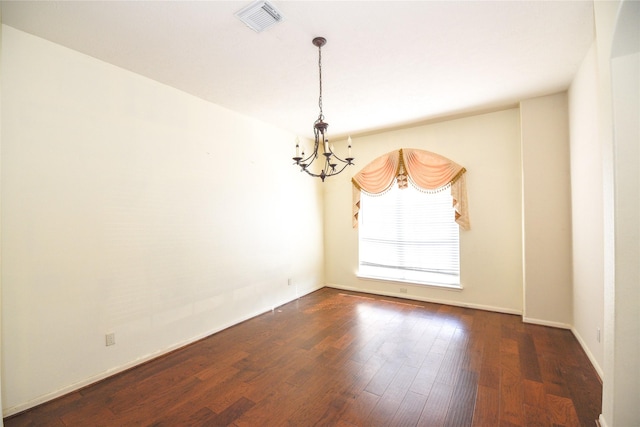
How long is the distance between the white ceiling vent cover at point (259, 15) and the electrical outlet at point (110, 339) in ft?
9.26

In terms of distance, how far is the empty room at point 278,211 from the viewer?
6.34 feet

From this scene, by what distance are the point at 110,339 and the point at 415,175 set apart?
429cm

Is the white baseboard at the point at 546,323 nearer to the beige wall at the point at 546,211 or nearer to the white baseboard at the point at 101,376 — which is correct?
the beige wall at the point at 546,211

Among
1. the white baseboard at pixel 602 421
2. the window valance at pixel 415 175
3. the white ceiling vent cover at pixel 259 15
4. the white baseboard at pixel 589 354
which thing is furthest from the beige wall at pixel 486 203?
the white ceiling vent cover at pixel 259 15

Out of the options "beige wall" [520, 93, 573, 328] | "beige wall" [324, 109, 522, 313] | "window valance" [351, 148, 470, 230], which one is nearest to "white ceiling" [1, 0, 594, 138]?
"beige wall" [520, 93, 573, 328]

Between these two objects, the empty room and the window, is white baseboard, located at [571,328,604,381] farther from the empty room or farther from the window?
the window

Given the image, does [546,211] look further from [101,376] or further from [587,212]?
[101,376]

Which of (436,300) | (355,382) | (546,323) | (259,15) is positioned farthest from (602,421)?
(259,15)

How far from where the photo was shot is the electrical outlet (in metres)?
2.48

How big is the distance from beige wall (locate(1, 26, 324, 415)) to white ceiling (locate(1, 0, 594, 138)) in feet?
1.14

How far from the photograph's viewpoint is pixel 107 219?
2521mm

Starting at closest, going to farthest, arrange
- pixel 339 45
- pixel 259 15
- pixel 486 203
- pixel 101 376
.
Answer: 1. pixel 259 15
2. pixel 339 45
3. pixel 101 376
4. pixel 486 203

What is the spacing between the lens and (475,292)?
4.12 m

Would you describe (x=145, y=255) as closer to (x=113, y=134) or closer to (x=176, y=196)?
(x=176, y=196)
